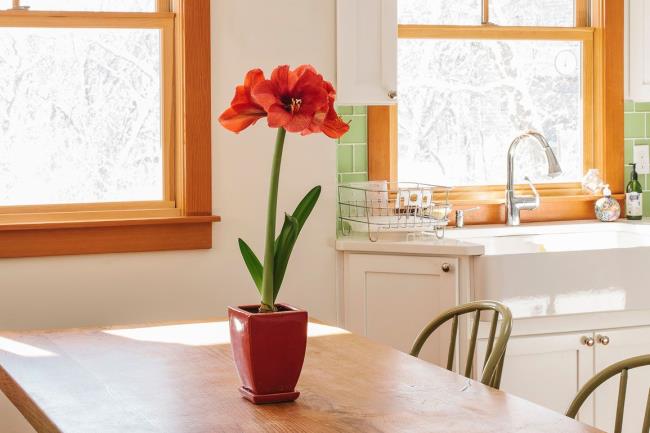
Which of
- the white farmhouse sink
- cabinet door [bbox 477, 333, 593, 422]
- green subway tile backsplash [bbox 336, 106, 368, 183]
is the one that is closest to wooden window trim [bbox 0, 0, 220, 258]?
green subway tile backsplash [bbox 336, 106, 368, 183]

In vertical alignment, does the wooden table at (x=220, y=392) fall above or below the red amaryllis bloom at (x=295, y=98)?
below

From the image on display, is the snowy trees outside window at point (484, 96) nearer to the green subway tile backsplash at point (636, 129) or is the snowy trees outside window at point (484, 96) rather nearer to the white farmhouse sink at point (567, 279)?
the green subway tile backsplash at point (636, 129)

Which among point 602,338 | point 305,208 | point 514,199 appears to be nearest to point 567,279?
point 602,338

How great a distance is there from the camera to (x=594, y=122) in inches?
176

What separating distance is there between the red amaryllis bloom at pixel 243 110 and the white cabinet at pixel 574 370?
1.84 meters

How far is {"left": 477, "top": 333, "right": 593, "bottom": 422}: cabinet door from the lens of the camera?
3488mm

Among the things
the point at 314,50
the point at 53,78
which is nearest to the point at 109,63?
the point at 53,78

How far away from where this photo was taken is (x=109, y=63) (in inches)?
139

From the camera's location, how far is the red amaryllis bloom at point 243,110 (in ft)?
6.06

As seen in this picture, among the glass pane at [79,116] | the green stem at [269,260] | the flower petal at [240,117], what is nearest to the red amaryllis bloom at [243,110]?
the flower petal at [240,117]

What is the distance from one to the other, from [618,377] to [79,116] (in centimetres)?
212

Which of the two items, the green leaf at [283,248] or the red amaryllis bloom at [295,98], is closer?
the red amaryllis bloom at [295,98]

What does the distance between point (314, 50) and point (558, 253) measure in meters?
1.14

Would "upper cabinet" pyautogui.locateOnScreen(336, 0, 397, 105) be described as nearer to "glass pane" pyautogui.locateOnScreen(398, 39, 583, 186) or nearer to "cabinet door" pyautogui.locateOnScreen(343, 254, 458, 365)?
"glass pane" pyautogui.locateOnScreen(398, 39, 583, 186)
